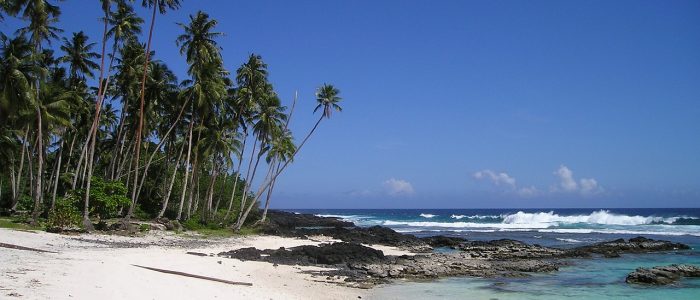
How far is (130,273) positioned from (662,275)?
18.3 metres

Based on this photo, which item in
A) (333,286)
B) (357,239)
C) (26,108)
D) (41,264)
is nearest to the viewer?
(41,264)

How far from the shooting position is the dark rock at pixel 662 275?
Result: 18.6 m

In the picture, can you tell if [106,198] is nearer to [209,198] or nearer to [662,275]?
[209,198]

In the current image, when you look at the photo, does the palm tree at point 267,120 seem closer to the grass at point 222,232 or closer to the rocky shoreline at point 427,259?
the grass at point 222,232

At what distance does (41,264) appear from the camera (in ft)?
39.1

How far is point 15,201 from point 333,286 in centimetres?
2766

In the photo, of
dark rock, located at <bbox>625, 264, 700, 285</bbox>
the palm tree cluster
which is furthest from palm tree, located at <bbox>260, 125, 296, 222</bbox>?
dark rock, located at <bbox>625, 264, 700, 285</bbox>

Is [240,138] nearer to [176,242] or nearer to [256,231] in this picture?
[256,231]

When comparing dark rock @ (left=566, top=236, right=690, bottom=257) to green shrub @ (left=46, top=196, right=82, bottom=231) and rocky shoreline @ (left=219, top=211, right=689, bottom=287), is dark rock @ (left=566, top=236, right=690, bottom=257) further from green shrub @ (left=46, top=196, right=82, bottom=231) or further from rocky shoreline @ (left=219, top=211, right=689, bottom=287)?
green shrub @ (left=46, top=196, right=82, bottom=231)

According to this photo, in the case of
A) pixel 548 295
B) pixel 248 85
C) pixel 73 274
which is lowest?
pixel 548 295

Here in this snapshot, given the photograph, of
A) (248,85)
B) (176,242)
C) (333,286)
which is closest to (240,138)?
(248,85)

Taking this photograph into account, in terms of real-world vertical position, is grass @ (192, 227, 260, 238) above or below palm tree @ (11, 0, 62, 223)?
below

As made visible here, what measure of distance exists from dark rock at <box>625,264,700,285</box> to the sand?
10.8 meters

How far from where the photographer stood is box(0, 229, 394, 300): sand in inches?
386
